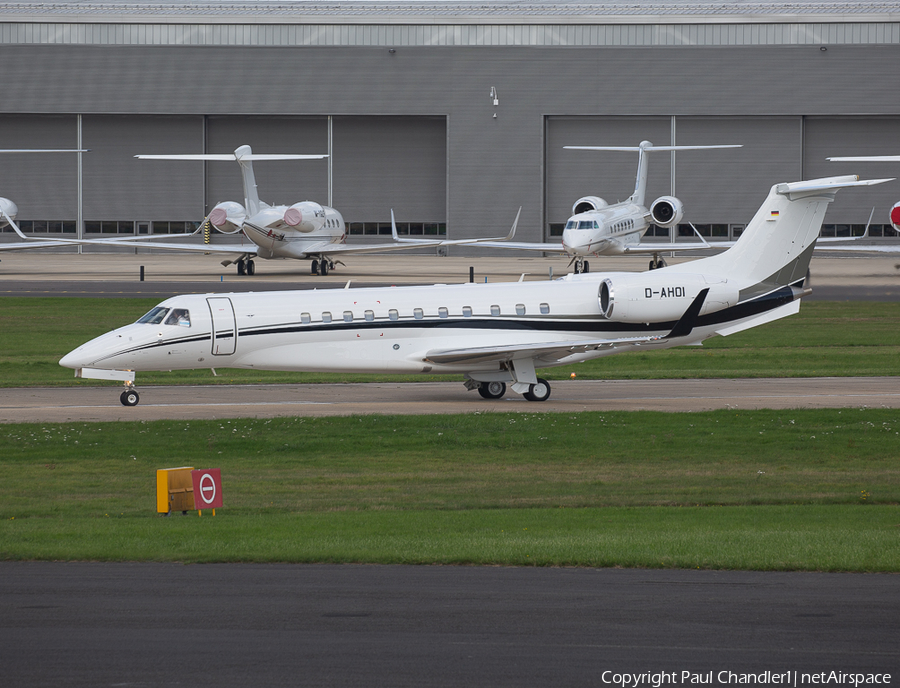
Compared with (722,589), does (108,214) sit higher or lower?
higher

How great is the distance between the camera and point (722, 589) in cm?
1111

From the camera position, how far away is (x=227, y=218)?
61.9m

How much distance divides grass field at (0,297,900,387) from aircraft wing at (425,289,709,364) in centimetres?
467

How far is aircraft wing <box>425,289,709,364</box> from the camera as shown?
83.3 ft

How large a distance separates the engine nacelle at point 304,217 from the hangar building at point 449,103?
20.2 metres

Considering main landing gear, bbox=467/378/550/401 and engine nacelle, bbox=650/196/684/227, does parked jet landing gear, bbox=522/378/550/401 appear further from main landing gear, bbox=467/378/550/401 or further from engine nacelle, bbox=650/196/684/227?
engine nacelle, bbox=650/196/684/227

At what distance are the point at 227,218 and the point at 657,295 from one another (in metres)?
39.9

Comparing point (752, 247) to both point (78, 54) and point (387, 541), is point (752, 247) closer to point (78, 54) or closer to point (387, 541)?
point (387, 541)

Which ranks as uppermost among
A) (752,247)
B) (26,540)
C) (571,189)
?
(571,189)

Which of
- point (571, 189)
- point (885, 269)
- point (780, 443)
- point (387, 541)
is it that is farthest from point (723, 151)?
point (387, 541)

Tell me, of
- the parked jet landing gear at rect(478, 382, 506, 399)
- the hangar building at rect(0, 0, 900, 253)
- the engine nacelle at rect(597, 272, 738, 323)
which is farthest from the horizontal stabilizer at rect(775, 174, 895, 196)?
the hangar building at rect(0, 0, 900, 253)

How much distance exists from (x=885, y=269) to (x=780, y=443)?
177 feet

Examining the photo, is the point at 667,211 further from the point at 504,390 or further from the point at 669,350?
the point at 504,390

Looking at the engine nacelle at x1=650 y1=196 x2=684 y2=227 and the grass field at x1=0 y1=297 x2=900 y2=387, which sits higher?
the engine nacelle at x1=650 y1=196 x2=684 y2=227
